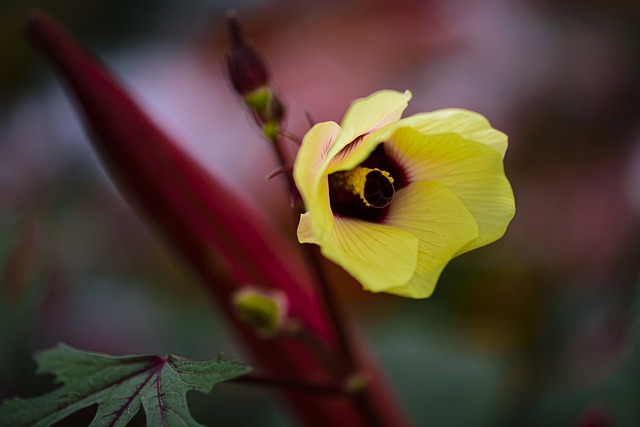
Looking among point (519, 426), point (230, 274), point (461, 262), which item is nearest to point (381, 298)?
point (461, 262)

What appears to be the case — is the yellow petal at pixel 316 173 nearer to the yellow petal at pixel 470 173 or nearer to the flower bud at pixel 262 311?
the yellow petal at pixel 470 173

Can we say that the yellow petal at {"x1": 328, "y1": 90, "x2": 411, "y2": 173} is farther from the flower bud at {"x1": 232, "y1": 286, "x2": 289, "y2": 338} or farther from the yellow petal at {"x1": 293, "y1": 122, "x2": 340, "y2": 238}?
the flower bud at {"x1": 232, "y1": 286, "x2": 289, "y2": 338}

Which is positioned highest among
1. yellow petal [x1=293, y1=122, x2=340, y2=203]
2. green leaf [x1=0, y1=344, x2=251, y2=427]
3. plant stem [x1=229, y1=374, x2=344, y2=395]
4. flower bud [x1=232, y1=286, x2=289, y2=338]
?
flower bud [x1=232, y1=286, x2=289, y2=338]

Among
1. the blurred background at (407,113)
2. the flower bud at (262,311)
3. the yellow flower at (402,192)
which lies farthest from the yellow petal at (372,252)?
the blurred background at (407,113)

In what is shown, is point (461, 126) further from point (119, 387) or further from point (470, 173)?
point (119, 387)

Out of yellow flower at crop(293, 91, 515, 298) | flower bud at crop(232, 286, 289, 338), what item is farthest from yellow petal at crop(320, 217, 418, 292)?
flower bud at crop(232, 286, 289, 338)

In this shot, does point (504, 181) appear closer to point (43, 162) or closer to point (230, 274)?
point (230, 274)
